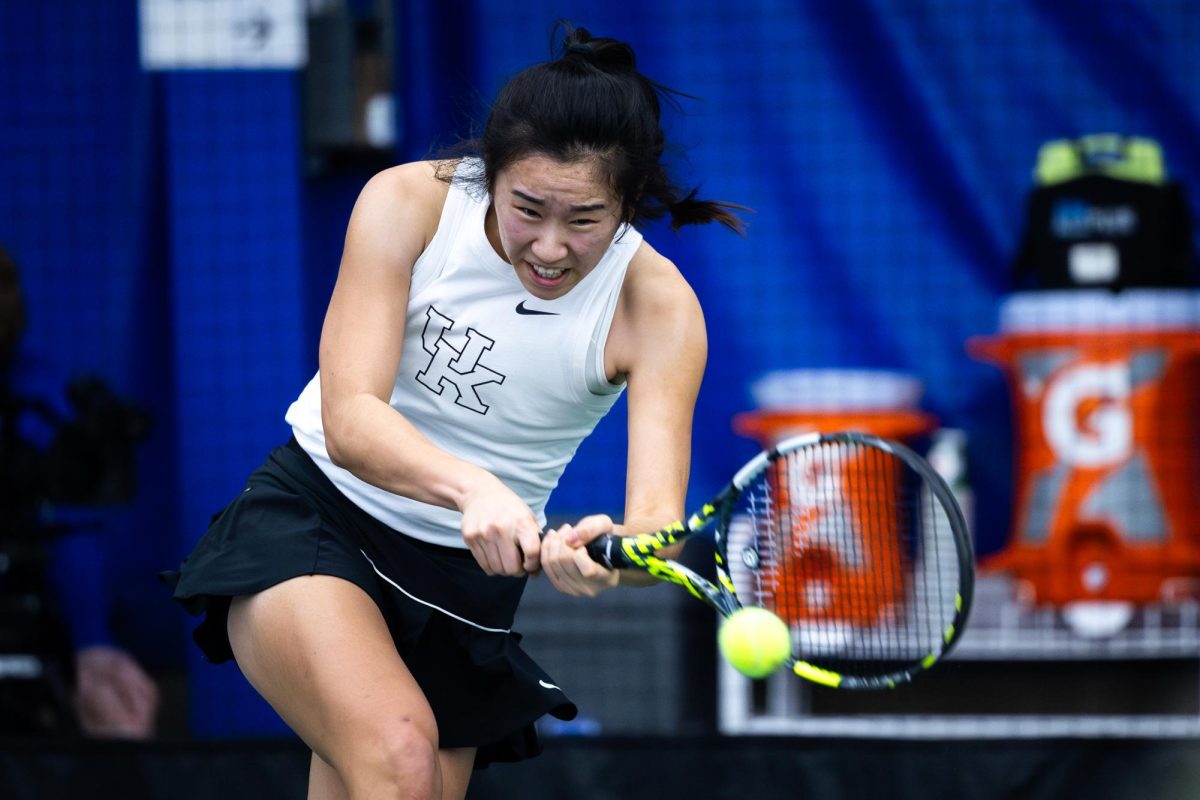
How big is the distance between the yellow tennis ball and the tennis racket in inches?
4.8

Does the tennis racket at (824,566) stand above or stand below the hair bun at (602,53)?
below

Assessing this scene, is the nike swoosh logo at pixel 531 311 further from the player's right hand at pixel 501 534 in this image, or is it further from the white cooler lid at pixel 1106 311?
the white cooler lid at pixel 1106 311

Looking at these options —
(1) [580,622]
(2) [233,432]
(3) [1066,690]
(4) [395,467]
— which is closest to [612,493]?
(1) [580,622]

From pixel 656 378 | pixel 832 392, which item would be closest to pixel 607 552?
pixel 656 378

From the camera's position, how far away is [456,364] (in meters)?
2.50

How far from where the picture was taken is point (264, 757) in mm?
3727

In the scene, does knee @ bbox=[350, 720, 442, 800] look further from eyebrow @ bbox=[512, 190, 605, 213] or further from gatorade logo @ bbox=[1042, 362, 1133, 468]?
gatorade logo @ bbox=[1042, 362, 1133, 468]

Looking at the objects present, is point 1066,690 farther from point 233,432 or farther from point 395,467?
point 395,467

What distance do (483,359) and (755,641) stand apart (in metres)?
0.62

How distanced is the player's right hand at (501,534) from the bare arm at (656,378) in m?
0.22

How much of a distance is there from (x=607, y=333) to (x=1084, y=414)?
8.63ft

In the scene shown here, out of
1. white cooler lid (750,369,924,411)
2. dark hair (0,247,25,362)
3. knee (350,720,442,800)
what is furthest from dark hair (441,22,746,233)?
dark hair (0,247,25,362)

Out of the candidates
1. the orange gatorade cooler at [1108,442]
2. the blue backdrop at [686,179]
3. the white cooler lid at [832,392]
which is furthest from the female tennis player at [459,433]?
the orange gatorade cooler at [1108,442]

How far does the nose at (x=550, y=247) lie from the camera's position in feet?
7.47
